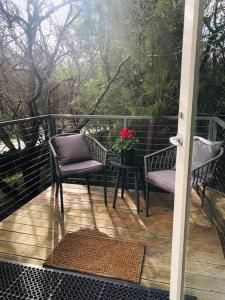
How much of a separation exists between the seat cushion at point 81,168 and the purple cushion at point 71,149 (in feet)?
0.22

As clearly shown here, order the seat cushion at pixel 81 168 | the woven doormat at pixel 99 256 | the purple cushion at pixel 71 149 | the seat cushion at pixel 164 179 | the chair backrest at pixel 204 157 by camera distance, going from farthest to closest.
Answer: the purple cushion at pixel 71 149
the seat cushion at pixel 81 168
the seat cushion at pixel 164 179
the woven doormat at pixel 99 256
the chair backrest at pixel 204 157

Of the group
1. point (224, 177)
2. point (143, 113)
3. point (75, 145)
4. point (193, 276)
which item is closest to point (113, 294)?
point (193, 276)

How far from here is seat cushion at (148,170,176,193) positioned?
2166 mm

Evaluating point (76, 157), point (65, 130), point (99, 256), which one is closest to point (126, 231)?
point (99, 256)

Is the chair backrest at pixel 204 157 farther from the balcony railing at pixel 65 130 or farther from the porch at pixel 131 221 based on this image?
the balcony railing at pixel 65 130

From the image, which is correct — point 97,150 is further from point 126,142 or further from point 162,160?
point 162,160

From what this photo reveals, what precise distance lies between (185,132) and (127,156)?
153 centimetres

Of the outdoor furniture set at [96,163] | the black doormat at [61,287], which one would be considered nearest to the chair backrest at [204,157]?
the black doormat at [61,287]

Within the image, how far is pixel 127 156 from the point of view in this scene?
8.30ft

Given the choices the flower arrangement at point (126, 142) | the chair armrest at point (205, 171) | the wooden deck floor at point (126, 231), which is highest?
the chair armrest at point (205, 171)

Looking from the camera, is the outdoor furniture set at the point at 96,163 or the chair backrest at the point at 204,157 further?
the outdoor furniture set at the point at 96,163

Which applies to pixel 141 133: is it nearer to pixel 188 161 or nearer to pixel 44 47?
pixel 44 47

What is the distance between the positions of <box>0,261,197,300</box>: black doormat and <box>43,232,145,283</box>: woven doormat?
78 mm

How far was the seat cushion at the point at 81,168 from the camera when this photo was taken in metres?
2.51
